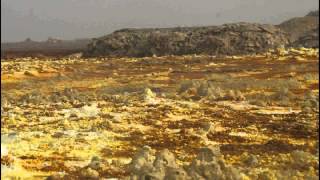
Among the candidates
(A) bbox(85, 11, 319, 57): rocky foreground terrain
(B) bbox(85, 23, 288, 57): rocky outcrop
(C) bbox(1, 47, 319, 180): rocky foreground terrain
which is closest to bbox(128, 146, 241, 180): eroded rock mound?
(C) bbox(1, 47, 319, 180): rocky foreground terrain

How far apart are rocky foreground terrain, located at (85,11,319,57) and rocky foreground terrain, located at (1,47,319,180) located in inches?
1337

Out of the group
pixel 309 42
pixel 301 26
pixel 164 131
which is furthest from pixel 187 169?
pixel 301 26

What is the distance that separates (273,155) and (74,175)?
18.1 feet

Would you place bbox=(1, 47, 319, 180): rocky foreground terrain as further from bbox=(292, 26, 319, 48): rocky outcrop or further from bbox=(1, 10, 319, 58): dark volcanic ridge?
bbox=(292, 26, 319, 48): rocky outcrop

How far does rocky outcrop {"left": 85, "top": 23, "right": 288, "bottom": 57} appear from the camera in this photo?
72625mm

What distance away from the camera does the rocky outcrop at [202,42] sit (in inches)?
2859

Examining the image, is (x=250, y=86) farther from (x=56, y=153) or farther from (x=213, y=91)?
(x=56, y=153)

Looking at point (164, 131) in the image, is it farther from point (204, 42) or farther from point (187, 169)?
point (204, 42)

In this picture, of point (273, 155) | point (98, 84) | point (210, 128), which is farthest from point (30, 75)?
point (273, 155)

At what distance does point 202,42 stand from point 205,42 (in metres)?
0.57

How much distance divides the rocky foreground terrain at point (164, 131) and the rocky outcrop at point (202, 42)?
34073 millimetres

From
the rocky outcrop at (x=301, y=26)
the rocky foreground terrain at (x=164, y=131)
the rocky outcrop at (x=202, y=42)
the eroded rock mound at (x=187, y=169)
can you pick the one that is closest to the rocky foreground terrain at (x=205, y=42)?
the rocky outcrop at (x=202, y=42)

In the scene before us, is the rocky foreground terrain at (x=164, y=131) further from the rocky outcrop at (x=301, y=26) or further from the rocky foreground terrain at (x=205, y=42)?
the rocky outcrop at (x=301, y=26)

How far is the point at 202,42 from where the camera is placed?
76188mm
